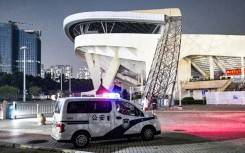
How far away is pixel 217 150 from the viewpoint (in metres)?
11.2

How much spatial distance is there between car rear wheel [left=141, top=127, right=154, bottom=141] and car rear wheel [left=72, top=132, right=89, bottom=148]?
2.50 m

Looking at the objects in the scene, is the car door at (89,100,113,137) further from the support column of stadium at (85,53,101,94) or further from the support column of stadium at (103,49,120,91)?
the support column of stadium at (85,53,101,94)

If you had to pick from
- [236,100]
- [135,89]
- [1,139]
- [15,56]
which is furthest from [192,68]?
[15,56]

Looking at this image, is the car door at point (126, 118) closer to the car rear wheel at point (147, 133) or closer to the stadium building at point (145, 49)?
the car rear wheel at point (147, 133)

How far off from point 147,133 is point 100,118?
7.62 ft

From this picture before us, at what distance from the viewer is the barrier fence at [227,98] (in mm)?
46438

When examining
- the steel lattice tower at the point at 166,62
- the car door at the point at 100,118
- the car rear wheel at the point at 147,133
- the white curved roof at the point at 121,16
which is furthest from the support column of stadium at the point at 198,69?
the car door at the point at 100,118

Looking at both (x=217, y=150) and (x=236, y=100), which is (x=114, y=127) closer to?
(x=217, y=150)

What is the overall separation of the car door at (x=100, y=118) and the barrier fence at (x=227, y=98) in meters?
37.3

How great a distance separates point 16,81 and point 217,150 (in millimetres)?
116842

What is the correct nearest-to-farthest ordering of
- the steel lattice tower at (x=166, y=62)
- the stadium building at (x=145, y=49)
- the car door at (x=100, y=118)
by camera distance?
the car door at (x=100, y=118) < the steel lattice tower at (x=166, y=62) < the stadium building at (x=145, y=49)

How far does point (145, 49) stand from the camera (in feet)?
249

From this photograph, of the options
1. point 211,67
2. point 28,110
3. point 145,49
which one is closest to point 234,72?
point 211,67

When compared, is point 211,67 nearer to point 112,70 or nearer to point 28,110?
point 112,70
